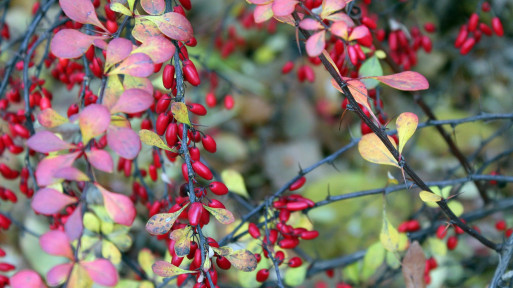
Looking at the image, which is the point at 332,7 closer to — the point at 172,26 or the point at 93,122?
the point at 172,26

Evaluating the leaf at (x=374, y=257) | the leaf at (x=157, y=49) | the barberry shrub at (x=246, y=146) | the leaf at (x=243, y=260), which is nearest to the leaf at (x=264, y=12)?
the barberry shrub at (x=246, y=146)

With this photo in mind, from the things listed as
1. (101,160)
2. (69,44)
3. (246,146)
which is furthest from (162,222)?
(246,146)

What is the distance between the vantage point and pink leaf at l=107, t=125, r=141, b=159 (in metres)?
0.58

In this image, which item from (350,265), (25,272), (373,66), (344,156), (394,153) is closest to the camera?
(25,272)

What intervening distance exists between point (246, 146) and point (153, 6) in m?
2.08

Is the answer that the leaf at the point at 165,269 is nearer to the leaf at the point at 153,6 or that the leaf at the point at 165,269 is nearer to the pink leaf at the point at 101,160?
the pink leaf at the point at 101,160

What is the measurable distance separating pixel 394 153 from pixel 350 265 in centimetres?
71

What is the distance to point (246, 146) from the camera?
9.14ft

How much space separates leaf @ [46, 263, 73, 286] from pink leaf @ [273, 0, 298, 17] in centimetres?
39

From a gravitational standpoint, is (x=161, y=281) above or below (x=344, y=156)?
above

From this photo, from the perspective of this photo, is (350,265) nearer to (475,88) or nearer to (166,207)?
(166,207)

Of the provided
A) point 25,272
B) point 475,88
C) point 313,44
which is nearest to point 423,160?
point 475,88

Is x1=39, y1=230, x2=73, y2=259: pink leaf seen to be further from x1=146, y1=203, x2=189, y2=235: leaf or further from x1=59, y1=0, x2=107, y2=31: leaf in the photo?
x1=59, y1=0, x2=107, y2=31: leaf

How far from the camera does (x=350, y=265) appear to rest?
1.39 metres
